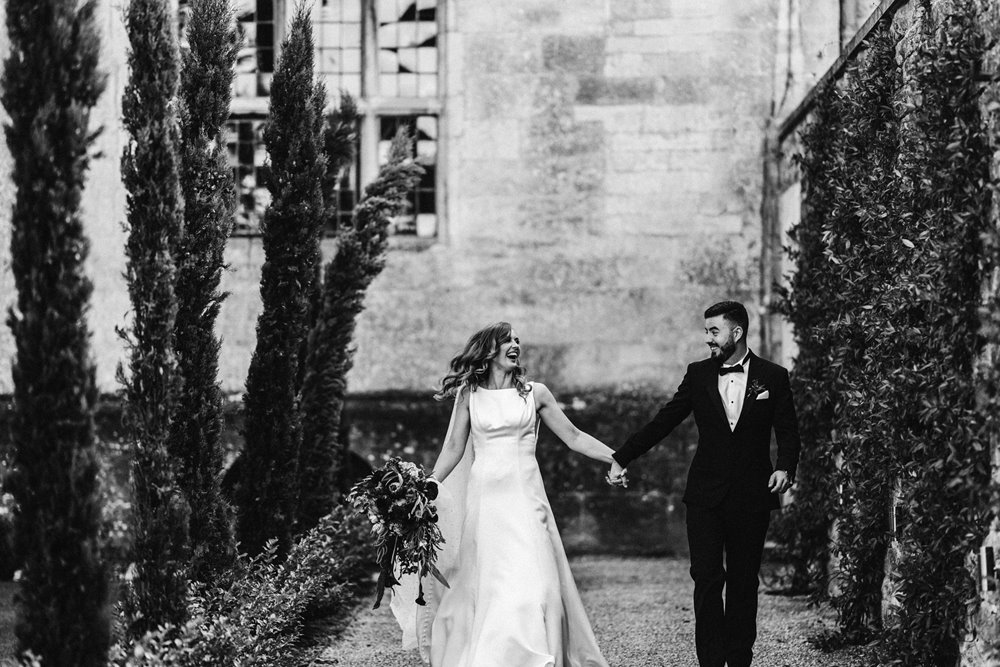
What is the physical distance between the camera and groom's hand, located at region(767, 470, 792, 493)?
608 cm

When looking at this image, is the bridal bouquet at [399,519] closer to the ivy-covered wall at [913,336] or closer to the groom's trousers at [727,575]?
the groom's trousers at [727,575]

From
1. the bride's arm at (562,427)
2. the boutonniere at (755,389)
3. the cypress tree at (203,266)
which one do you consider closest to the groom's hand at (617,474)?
the bride's arm at (562,427)

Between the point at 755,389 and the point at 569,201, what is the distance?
5.46m

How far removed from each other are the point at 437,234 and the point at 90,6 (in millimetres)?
7266

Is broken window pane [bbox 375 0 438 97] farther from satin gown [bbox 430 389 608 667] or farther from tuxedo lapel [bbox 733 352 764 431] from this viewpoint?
tuxedo lapel [bbox 733 352 764 431]

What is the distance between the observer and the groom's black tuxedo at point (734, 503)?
20.0 ft

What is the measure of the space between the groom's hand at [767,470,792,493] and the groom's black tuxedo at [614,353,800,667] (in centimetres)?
4

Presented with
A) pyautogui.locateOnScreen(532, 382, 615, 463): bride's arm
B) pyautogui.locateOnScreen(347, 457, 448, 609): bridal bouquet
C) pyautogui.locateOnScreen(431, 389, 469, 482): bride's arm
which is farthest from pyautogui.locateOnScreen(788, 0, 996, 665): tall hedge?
pyautogui.locateOnScreen(347, 457, 448, 609): bridal bouquet

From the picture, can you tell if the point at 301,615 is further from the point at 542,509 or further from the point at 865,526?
the point at 865,526

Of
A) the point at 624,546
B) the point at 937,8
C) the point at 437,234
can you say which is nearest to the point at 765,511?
the point at 937,8

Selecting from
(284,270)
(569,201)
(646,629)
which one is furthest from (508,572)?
(569,201)

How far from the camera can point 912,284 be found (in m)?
5.82

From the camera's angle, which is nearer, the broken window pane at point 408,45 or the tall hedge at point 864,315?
the tall hedge at point 864,315

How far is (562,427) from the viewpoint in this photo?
21.6 ft
